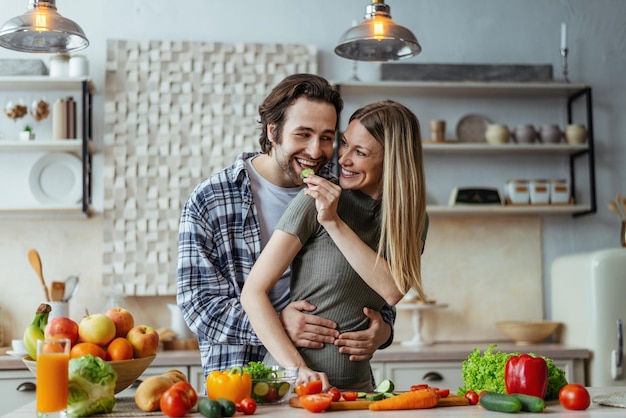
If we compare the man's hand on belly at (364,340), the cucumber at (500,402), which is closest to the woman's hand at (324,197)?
the man's hand on belly at (364,340)

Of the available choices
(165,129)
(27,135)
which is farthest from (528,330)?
(27,135)

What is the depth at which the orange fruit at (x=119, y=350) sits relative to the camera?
5.92 feet

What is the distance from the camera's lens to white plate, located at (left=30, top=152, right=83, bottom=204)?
4.26m

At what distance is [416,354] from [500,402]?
6.90ft

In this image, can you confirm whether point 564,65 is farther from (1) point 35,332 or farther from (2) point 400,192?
(1) point 35,332

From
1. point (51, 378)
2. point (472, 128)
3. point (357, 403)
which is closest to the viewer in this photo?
point (51, 378)

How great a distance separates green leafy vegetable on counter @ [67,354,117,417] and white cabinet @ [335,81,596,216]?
9.28 ft

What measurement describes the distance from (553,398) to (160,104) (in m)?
2.90

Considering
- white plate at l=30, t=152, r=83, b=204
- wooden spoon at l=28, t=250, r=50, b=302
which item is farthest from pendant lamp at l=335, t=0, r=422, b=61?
wooden spoon at l=28, t=250, r=50, b=302

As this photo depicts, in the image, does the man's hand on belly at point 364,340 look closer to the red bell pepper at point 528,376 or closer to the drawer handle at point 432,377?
the red bell pepper at point 528,376

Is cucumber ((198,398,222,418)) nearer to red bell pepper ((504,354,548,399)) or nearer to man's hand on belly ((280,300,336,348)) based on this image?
man's hand on belly ((280,300,336,348))

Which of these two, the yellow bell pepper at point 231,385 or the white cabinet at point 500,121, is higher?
the white cabinet at point 500,121

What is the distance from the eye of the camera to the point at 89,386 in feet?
5.63

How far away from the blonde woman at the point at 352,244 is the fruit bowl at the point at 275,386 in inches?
6.2
